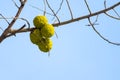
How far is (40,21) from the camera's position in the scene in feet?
7.39

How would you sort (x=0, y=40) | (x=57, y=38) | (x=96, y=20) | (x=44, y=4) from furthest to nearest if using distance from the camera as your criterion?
(x=96, y=20) → (x=44, y=4) → (x=57, y=38) → (x=0, y=40)

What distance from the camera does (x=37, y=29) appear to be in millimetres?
2268

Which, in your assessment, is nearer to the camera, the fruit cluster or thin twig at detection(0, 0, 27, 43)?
thin twig at detection(0, 0, 27, 43)

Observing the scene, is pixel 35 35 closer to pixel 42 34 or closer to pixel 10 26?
pixel 42 34

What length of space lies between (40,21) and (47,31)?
0.12 metres

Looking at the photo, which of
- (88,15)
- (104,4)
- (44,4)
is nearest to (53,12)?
(44,4)

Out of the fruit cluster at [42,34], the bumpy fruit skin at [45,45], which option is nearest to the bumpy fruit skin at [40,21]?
→ the fruit cluster at [42,34]

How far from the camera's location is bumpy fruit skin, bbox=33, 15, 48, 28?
7.41 ft

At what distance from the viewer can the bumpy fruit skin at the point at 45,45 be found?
226 centimetres

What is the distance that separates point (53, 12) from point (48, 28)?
154 mm

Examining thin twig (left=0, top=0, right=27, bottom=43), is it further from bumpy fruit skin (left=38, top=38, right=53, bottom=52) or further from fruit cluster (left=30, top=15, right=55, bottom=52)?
bumpy fruit skin (left=38, top=38, right=53, bottom=52)

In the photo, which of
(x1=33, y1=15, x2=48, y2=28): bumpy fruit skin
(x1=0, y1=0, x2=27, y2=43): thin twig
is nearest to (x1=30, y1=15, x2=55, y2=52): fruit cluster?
(x1=33, y1=15, x2=48, y2=28): bumpy fruit skin

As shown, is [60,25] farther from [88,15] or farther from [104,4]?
[104,4]

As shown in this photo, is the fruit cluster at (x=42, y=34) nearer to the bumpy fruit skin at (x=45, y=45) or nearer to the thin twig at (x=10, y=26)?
the bumpy fruit skin at (x=45, y=45)
